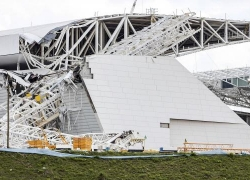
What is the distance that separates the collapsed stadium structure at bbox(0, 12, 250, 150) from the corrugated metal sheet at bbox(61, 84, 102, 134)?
9 cm

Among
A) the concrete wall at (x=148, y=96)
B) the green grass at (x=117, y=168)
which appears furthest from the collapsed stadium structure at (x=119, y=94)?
the green grass at (x=117, y=168)

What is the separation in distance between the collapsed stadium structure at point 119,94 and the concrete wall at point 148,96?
94 mm

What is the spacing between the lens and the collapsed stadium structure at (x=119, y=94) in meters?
83.5

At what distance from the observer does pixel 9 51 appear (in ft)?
315

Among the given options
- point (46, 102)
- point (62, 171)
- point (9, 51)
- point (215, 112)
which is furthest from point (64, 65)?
point (62, 171)

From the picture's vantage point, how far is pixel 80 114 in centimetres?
8488

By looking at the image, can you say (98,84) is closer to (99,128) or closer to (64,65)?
(99,128)

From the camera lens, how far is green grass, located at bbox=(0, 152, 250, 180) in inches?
2064

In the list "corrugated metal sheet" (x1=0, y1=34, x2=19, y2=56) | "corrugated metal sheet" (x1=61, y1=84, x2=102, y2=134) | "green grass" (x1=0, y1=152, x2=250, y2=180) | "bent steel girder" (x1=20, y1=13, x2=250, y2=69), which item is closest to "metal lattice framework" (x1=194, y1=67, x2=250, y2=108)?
"bent steel girder" (x1=20, y1=13, x2=250, y2=69)

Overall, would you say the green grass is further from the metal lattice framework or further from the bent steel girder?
the metal lattice framework

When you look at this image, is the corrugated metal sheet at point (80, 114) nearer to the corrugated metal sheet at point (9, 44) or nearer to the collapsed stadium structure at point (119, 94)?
the collapsed stadium structure at point (119, 94)

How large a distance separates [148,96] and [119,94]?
3.08m

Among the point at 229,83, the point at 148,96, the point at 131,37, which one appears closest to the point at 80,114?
the point at 148,96

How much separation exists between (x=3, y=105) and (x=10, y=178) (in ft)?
132
